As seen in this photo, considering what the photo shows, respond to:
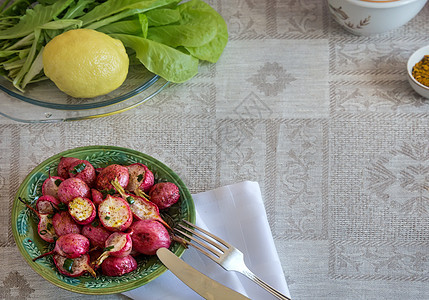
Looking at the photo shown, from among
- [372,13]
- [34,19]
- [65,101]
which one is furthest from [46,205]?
[372,13]

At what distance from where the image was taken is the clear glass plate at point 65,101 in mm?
803

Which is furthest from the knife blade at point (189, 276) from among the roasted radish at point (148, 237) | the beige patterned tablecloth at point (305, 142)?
the beige patterned tablecloth at point (305, 142)

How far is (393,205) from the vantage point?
73 centimetres

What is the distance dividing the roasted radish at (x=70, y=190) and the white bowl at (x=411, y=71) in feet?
1.70

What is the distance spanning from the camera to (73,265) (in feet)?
1.93

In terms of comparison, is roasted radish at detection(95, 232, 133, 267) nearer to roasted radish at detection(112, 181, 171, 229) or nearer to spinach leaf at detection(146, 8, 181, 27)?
roasted radish at detection(112, 181, 171, 229)

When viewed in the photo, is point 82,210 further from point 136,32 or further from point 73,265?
point 136,32

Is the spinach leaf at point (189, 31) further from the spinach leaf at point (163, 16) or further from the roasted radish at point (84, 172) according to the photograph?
the roasted radish at point (84, 172)

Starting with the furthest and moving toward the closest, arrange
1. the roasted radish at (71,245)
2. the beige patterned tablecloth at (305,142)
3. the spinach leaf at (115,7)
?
the spinach leaf at (115,7) < the beige patterned tablecloth at (305,142) < the roasted radish at (71,245)

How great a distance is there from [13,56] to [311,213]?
54 centimetres

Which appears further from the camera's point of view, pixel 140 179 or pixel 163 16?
pixel 163 16

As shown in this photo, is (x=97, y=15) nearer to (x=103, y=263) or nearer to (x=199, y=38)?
(x=199, y=38)

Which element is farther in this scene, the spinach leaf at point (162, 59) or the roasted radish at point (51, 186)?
the spinach leaf at point (162, 59)

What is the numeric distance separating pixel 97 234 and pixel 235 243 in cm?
19
